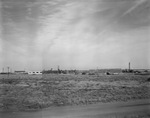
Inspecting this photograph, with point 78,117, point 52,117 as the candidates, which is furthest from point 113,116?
point 52,117

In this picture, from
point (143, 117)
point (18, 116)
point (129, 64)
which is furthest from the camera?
point (129, 64)

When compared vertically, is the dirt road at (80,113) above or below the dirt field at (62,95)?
above

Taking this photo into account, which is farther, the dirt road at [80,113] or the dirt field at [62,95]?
the dirt field at [62,95]

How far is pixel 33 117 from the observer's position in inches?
388

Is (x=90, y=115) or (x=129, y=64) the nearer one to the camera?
(x=90, y=115)

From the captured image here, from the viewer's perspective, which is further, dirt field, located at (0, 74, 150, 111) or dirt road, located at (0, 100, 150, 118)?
dirt field, located at (0, 74, 150, 111)

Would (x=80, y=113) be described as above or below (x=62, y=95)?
above

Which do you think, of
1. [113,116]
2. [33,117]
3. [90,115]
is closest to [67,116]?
[90,115]

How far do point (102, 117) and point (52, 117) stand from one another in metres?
3.01

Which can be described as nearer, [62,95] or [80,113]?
[80,113]

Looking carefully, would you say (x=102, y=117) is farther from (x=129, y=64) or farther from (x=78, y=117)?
(x=129, y=64)

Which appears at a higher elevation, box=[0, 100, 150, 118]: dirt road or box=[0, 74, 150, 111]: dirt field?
box=[0, 100, 150, 118]: dirt road

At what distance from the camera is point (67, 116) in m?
10.0

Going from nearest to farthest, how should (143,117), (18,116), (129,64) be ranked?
(143,117), (18,116), (129,64)
